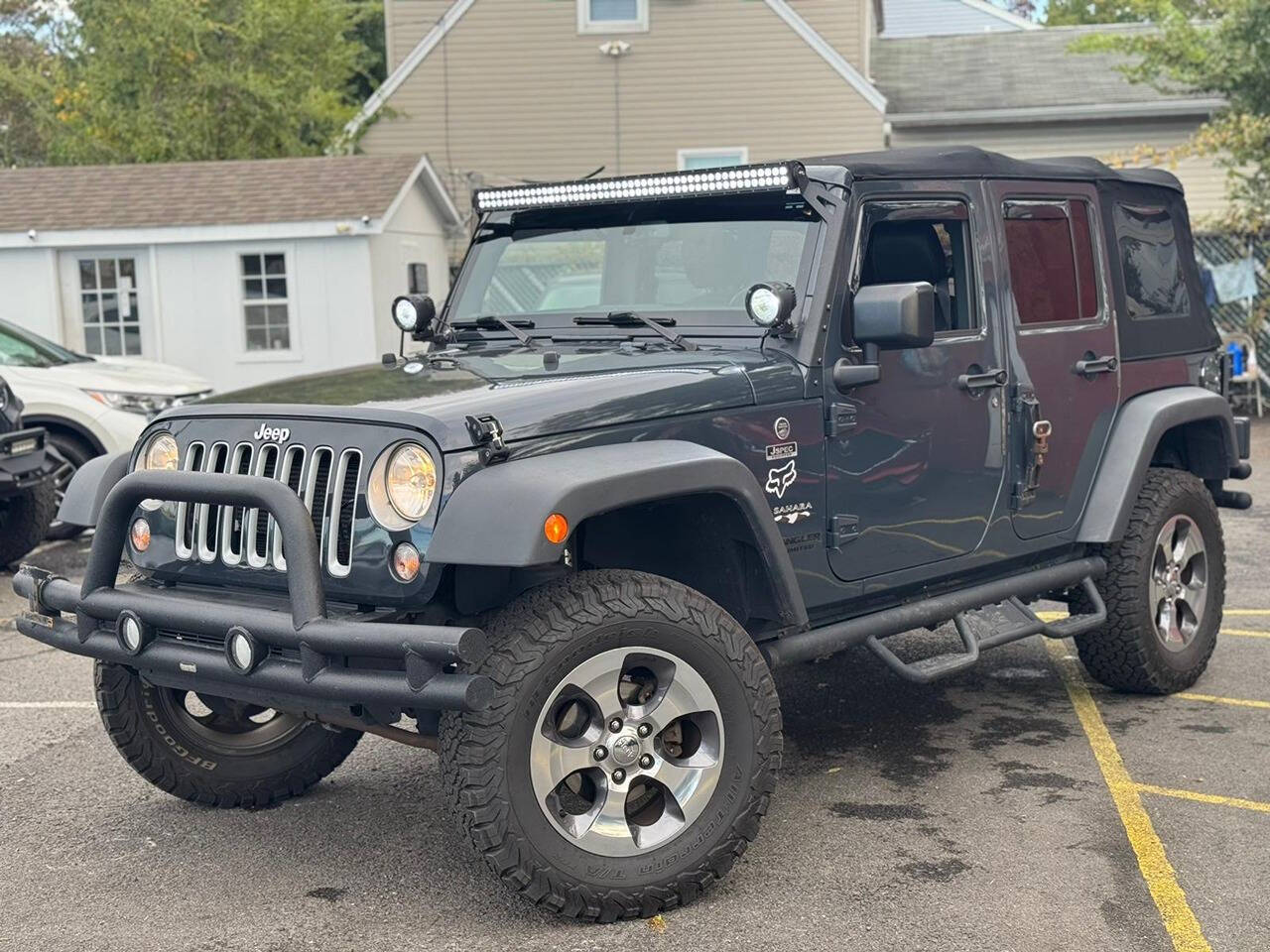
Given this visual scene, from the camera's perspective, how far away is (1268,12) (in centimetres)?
1722

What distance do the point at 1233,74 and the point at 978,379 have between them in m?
13.9

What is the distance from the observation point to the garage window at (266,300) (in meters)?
18.3

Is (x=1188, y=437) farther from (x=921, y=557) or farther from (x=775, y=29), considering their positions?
(x=775, y=29)

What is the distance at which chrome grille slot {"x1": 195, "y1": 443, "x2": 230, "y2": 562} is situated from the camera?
452 centimetres

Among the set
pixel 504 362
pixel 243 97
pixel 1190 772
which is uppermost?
pixel 243 97

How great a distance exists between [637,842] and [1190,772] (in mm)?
2271

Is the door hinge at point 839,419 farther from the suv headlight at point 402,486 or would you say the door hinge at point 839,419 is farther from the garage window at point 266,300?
the garage window at point 266,300

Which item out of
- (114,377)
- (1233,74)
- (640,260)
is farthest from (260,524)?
(1233,74)

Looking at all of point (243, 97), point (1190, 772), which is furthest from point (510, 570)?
point (243, 97)

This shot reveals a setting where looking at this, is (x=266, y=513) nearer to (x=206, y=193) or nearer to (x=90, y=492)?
(x=90, y=492)

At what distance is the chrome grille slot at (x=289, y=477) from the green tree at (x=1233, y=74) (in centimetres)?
1486

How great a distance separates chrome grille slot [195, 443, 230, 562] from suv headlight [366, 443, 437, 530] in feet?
1.93

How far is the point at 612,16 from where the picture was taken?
78.9 feet

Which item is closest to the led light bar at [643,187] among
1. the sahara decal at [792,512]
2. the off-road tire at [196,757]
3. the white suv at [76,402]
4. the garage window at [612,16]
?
the sahara decal at [792,512]
